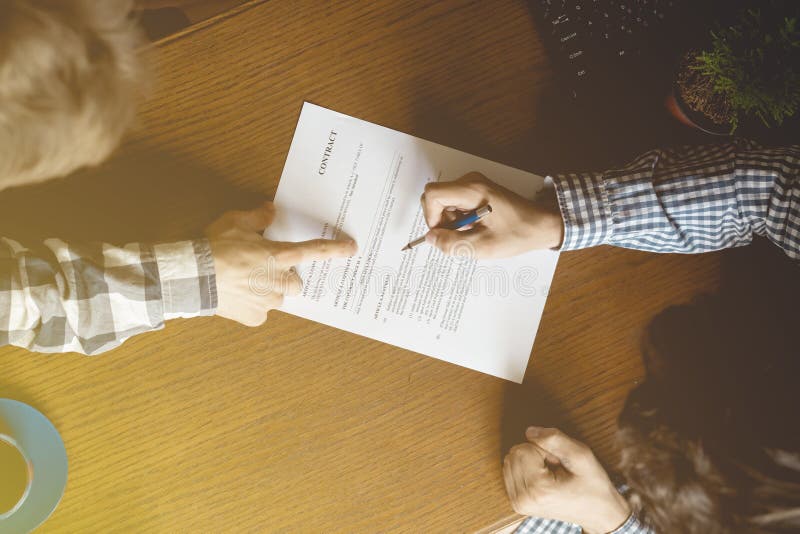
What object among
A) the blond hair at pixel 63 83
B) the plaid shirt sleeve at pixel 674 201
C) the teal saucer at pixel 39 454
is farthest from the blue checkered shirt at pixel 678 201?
the teal saucer at pixel 39 454

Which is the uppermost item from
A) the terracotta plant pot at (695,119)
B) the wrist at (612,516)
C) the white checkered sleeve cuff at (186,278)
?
the terracotta plant pot at (695,119)

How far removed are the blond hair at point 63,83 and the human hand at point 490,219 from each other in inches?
16.5

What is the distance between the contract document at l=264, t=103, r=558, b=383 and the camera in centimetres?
79

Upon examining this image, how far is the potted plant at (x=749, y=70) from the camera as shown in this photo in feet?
2.13

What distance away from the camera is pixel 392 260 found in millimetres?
798

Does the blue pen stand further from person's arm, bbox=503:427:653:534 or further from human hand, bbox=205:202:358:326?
person's arm, bbox=503:427:653:534

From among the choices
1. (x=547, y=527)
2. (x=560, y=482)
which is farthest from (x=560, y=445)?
(x=547, y=527)

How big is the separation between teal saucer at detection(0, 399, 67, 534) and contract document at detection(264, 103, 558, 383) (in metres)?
0.37

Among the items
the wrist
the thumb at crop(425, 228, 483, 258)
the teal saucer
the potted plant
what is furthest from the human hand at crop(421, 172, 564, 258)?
the teal saucer

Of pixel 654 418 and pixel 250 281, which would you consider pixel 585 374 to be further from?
pixel 250 281

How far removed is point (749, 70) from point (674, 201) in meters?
0.19

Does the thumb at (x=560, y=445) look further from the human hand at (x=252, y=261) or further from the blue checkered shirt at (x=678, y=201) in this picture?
the human hand at (x=252, y=261)

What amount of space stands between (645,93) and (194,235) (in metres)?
0.66

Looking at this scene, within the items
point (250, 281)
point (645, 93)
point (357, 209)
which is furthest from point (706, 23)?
point (250, 281)
